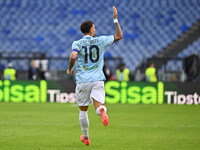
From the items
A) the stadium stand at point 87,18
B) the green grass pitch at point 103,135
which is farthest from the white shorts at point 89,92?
the stadium stand at point 87,18

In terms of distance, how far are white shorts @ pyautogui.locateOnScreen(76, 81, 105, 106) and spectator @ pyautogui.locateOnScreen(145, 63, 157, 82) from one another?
14.2m

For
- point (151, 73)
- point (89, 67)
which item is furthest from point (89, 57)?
point (151, 73)

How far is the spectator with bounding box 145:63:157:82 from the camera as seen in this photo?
20.2 m

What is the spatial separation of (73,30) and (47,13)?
214cm

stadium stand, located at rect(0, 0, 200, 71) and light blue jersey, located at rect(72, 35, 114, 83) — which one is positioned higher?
stadium stand, located at rect(0, 0, 200, 71)

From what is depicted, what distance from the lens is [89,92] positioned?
6.16 m

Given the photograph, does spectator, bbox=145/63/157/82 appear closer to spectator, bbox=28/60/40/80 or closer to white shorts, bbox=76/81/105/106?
spectator, bbox=28/60/40/80

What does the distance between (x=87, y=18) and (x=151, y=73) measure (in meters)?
8.97

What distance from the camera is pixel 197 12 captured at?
27.7m

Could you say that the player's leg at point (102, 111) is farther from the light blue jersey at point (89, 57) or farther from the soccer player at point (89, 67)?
Answer: the light blue jersey at point (89, 57)

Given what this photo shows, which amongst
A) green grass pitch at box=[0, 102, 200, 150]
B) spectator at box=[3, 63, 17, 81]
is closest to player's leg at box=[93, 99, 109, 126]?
green grass pitch at box=[0, 102, 200, 150]

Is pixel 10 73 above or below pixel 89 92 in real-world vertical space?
below

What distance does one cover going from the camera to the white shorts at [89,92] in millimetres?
6059

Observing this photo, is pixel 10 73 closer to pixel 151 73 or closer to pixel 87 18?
pixel 151 73
